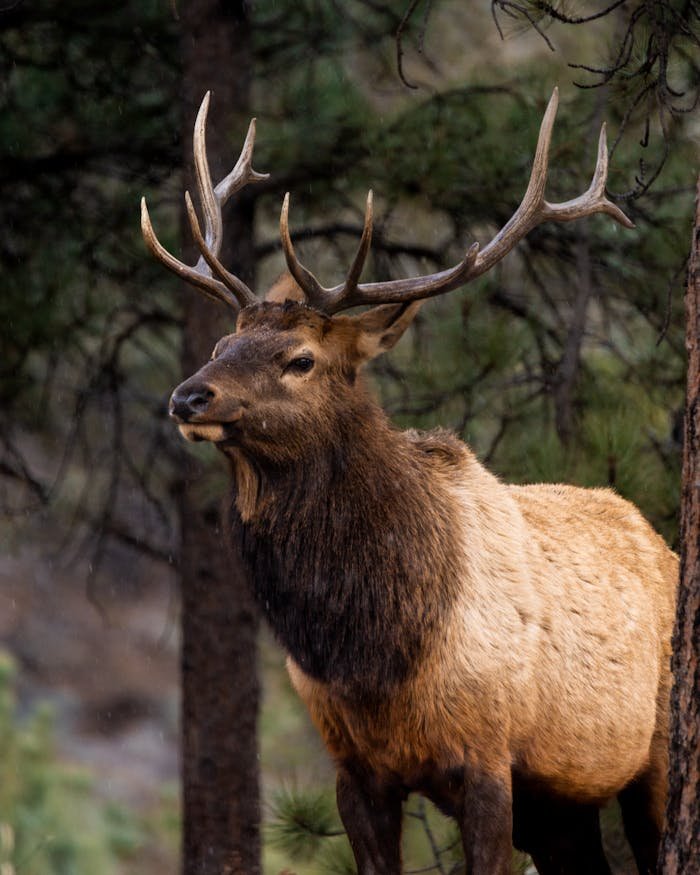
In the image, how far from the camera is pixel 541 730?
14.5ft

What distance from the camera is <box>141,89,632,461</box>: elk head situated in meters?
4.18

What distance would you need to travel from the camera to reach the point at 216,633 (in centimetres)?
782

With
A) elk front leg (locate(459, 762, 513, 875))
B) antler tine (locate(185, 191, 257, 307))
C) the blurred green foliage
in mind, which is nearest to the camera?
elk front leg (locate(459, 762, 513, 875))

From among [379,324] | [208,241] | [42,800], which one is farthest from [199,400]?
[42,800]

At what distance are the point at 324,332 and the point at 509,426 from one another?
2.33m

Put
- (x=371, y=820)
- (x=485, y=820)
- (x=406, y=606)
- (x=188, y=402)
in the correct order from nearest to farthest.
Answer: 1. (x=188, y=402)
2. (x=485, y=820)
3. (x=406, y=606)
4. (x=371, y=820)

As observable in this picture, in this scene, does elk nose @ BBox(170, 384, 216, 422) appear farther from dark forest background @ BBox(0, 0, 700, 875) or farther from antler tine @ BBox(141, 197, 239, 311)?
dark forest background @ BBox(0, 0, 700, 875)

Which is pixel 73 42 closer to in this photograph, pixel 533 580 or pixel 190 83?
pixel 190 83

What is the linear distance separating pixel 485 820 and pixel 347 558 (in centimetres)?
90

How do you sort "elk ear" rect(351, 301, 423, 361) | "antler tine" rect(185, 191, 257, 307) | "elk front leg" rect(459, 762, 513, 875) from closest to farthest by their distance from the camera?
"elk front leg" rect(459, 762, 513, 875) < "antler tine" rect(185, 191, 257, 307) < "elk ear" rect(351, 301, 423, 361)

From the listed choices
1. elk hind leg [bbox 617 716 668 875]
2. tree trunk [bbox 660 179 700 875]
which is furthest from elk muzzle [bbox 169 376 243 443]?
elk hind leg [bbox 617 716 668 875]

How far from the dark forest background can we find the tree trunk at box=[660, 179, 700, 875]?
1352 mm

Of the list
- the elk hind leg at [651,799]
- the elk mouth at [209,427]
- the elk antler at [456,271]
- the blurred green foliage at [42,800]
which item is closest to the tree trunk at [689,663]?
the elk antler at [456,271]

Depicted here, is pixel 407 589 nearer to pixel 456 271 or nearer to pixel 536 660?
pixel 536 660
